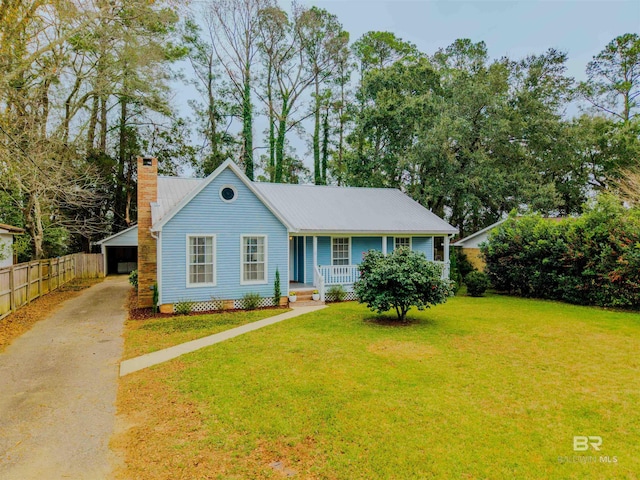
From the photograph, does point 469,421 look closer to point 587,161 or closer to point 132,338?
point 132,338

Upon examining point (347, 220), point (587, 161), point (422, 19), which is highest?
point (422, 19)

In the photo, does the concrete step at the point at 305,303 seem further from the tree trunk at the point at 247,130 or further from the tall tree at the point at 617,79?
the tall tree at the point at 617,79

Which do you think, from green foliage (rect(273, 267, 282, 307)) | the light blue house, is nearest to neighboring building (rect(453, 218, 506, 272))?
the light blue house

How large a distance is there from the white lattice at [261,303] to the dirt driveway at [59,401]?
3.99 m

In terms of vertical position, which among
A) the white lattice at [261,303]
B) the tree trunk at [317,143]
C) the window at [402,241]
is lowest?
the white lattice at [261,303]

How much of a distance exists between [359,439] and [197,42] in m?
36.5

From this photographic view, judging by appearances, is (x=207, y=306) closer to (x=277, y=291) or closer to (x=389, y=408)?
(x=277, y=291)

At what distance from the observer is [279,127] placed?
3231cm

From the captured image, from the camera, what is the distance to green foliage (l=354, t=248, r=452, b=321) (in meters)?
10.4

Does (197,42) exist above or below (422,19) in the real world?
above

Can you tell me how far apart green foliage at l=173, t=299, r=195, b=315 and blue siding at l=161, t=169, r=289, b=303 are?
0.17 m

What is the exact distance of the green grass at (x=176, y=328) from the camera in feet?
29.9

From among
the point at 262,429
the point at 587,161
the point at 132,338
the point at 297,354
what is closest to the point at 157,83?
the point at 132,338

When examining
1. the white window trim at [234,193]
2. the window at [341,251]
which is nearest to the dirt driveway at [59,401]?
Result: the white window trim at [234,193]
